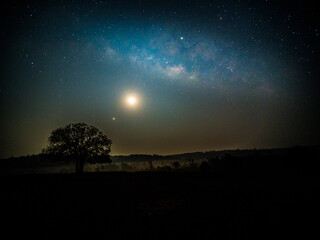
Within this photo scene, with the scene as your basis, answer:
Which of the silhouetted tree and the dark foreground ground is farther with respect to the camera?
the silhouetted tree

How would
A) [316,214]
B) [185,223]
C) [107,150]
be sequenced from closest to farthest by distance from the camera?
[185,223] < [316,214] < [107,150]

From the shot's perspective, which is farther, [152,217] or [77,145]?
[77,145]

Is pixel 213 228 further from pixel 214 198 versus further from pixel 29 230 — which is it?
pixel 29 230

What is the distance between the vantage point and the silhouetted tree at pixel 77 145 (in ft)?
105

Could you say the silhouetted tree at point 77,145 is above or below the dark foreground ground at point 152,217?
above

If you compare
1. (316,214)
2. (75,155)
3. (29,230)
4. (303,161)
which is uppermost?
(75,155)

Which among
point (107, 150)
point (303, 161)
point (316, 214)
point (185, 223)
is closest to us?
point (185, 223)

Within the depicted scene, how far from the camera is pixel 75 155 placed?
106 feet

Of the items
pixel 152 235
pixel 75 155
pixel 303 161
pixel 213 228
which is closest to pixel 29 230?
pixel 152 235

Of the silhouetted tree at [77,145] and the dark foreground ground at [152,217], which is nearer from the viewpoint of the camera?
the dark foreground ground at [152,217]

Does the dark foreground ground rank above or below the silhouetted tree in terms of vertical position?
below

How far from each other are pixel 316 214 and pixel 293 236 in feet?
13.9

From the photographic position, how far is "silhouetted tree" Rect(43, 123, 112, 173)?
32031 millimetres

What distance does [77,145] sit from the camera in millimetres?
32812
